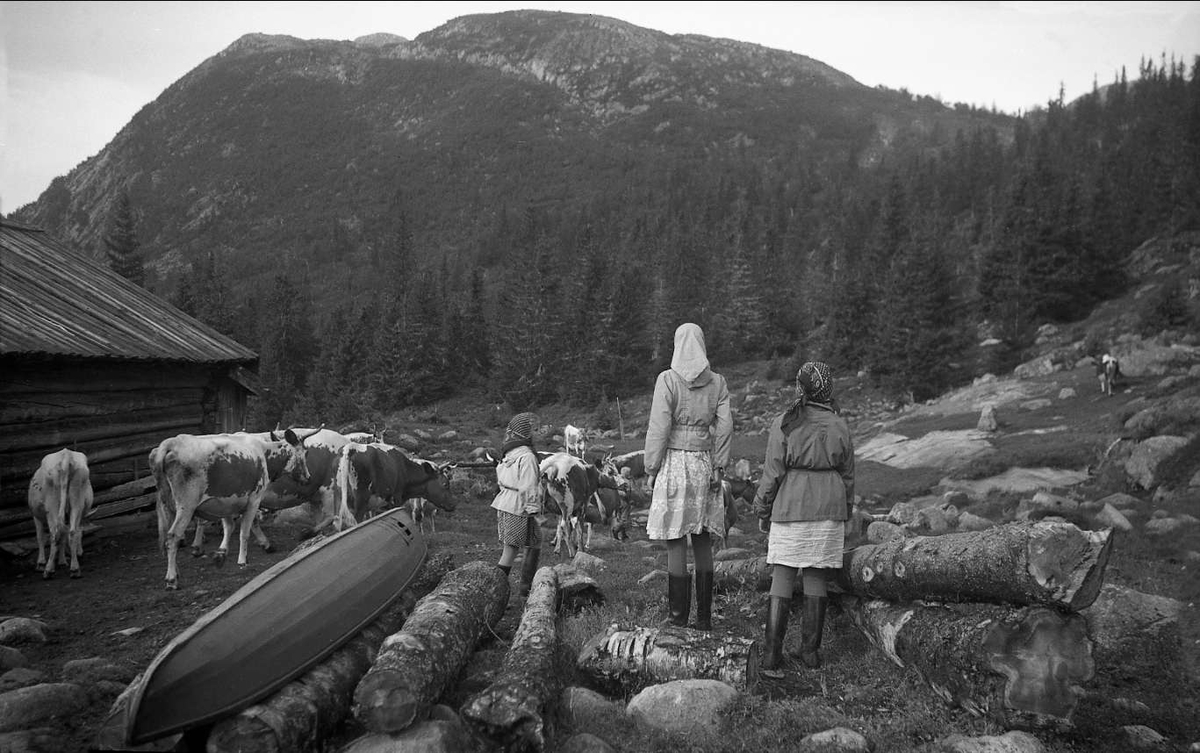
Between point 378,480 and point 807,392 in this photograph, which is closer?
point 807,392

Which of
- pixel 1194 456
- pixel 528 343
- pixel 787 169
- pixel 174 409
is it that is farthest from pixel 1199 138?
pixel 787 169

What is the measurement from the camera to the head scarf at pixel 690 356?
6777 millimetres

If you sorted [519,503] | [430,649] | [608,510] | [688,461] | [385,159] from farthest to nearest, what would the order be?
[385,159]
[608,510]
[519,503]
[688,461]
[430,649]

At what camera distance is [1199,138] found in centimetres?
5822

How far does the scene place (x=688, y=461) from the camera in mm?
6793

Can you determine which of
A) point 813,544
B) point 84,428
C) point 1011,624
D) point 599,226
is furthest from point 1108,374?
point 599,226

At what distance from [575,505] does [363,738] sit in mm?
9507

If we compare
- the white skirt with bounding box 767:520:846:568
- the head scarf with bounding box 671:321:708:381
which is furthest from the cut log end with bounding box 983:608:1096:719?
the head scarf with bounding box 671:321:708:381

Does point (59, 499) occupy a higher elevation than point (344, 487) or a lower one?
higher

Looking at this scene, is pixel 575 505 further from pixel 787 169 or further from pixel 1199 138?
pixel 787 169

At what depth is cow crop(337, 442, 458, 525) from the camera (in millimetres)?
13240

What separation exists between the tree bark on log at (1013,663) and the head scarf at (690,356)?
303 cm

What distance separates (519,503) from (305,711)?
12.9ft

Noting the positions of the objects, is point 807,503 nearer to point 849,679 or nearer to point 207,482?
point 849,679
